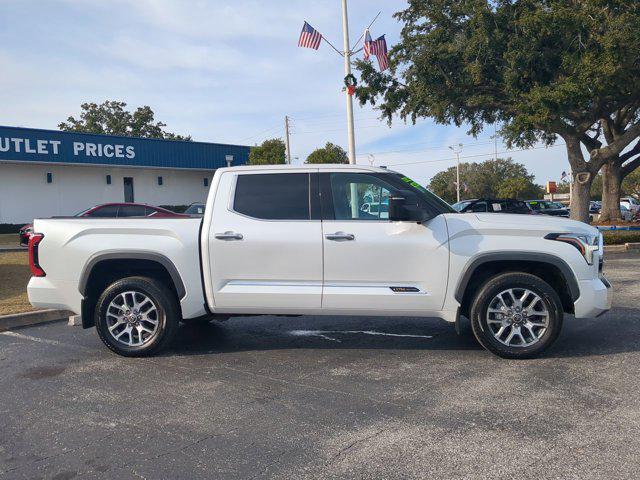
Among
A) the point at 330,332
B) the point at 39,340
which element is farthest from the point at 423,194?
the point at 39,340

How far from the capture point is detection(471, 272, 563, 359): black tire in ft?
17.1

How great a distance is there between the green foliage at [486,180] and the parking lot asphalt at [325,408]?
73.7m

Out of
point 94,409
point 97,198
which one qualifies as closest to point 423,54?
point 94,409

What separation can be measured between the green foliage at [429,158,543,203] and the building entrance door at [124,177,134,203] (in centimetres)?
5378

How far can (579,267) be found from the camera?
17.1 ft

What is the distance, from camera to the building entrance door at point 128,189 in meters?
31.1

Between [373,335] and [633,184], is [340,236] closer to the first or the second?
[373,335]

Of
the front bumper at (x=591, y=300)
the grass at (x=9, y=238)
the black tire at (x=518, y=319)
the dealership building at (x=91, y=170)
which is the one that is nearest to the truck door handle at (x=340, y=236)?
the black tire at (x=518, y=319)

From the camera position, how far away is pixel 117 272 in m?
5.98

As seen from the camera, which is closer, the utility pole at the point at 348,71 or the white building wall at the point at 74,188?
the utility pole at the point at 348,71

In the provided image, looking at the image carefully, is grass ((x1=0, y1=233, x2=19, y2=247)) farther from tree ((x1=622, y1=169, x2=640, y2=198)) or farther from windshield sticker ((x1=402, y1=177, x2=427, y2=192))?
tree ((x1=622, y1=169, x2=640, y2=198))

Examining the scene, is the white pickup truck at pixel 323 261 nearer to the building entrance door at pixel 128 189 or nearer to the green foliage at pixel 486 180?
the building entrance door at pixel 128 189

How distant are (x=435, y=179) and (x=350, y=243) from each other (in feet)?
300

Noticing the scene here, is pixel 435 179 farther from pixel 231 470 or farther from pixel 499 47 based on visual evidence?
pixel 231 470
